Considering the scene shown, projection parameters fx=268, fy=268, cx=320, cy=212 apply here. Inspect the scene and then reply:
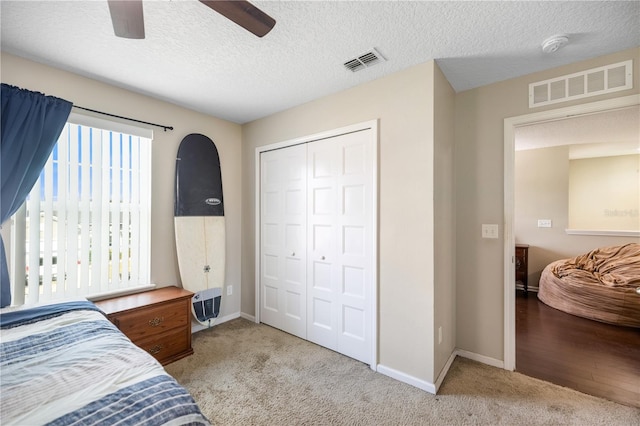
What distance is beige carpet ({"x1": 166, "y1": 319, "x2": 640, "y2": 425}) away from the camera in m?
1.73

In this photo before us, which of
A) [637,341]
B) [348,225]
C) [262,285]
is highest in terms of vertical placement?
[348,225]

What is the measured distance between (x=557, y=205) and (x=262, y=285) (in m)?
5.18

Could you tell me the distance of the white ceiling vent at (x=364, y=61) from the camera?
1.96 metres

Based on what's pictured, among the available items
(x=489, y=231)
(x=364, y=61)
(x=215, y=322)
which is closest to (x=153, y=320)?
(x=215, y=322)

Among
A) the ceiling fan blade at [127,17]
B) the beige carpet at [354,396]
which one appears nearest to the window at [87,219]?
the beige carpet at [354,396]

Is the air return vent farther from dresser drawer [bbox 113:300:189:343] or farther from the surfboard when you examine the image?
dresser drawer [bbox 113:300:189:343]

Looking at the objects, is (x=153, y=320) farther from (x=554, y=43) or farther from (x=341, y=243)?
(x=554, y=43)

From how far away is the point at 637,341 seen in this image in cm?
276

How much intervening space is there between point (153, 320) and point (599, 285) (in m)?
5.09

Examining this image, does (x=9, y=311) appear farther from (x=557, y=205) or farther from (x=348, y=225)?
(x=557, y=205)

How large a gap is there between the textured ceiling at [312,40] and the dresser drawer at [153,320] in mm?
2003

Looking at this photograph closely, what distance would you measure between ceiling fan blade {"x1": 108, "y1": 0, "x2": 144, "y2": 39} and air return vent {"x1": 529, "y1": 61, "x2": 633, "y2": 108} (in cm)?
275

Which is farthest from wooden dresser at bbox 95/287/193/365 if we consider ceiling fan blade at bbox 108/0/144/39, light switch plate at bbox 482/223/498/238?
light switch plate at bbox 482/223/498/238

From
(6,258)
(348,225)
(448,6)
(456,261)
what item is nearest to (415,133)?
(448,6)
